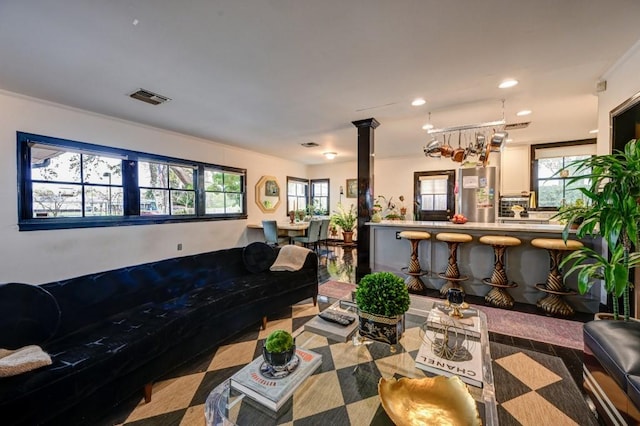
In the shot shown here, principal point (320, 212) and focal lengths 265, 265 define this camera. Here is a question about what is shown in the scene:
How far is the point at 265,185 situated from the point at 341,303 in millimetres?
5148

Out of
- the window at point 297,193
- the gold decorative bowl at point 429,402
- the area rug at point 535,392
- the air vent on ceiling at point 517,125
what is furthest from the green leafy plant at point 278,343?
the window at point 297,193

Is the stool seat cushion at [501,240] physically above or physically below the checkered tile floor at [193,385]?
above

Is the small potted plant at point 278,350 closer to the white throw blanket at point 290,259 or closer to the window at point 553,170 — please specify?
the white throw blanket at point 290,259

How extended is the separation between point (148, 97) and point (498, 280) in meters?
4.77

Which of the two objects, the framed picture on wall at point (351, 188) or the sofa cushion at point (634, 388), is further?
the framed picture on wall at point (351, 188)

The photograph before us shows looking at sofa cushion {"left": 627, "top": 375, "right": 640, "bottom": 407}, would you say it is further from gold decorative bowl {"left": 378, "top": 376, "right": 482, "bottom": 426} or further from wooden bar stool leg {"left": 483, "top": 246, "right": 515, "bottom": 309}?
wooden bar stool leg {"left": 483, "top": 246, "right": 515, "bottom": 309}

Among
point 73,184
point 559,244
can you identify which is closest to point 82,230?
point 73,184

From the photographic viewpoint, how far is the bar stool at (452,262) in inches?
134

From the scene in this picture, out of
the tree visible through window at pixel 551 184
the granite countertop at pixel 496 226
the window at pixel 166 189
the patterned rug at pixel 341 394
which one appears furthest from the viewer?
the tree visible through window at pixel 551 184

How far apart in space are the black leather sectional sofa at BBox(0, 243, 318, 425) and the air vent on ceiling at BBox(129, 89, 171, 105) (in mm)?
1956

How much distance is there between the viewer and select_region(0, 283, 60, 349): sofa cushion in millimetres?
1491

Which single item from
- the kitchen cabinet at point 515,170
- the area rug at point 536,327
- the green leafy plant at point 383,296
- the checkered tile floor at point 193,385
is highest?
the kitchen cabinet at point 515,170

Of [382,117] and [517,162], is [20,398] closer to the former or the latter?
[382,117]

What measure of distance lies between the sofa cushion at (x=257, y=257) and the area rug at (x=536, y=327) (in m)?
1.00
